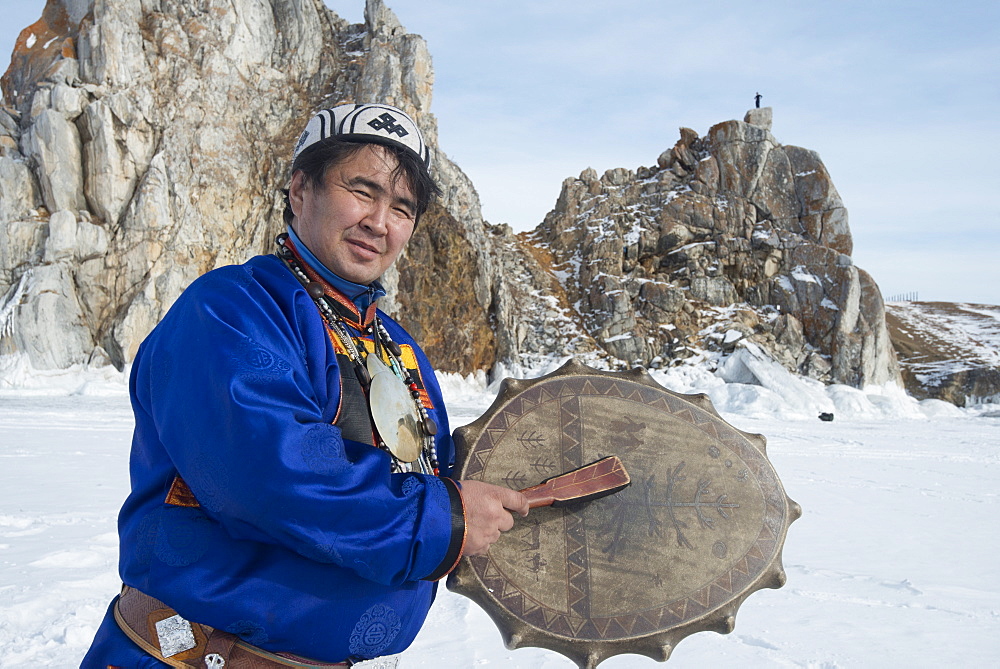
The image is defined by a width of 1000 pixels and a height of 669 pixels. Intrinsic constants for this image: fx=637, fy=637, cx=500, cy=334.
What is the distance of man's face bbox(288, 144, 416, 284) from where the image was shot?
1453 mm

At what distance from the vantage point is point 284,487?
993mm

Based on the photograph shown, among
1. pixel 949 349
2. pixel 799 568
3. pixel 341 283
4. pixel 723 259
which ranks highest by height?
pixel 723 259

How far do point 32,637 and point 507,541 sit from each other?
102 inches

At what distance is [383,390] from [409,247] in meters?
23.7

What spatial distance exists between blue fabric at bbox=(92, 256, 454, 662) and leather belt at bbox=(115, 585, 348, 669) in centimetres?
3

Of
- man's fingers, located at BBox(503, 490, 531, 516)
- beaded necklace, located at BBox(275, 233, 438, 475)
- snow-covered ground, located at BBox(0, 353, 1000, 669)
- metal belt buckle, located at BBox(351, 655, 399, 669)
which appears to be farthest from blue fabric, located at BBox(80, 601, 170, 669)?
snow-covered ground, located at BBox(0, 353, 1000, 669)

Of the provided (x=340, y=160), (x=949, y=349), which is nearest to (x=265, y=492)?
(x=340, y=160)

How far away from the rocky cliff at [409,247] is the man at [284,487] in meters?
21.5

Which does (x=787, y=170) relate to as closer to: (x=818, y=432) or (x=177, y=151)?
(x=818, y=432)

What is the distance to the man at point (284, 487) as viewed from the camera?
101cm

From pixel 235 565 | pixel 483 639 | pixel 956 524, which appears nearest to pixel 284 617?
pixel 235 565

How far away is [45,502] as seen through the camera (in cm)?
523

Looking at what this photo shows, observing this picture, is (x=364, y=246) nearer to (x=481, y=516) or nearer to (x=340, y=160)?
(x=340, y=160)

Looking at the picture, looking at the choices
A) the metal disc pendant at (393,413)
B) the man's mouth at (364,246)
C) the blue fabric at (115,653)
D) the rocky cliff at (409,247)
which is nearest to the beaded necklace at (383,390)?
the metal disc pendant at (393,413)
